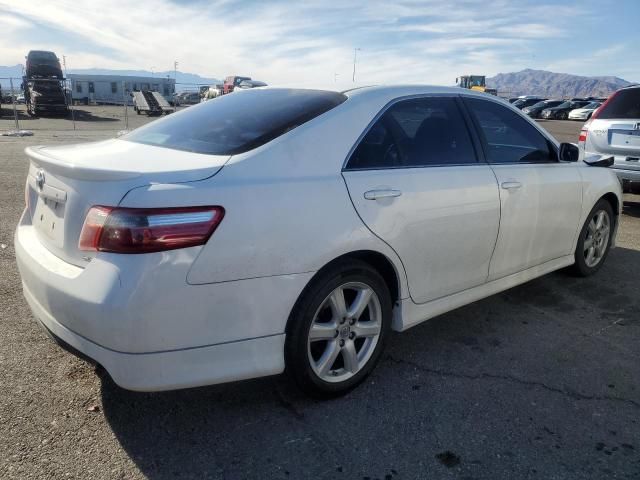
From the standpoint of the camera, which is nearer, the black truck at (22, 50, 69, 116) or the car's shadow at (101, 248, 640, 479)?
the car's shadow at (101, 248, 640, 479)

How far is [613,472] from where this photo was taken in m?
2.32

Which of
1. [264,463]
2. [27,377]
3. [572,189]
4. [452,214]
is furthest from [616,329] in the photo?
[27,377]

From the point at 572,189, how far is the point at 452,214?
5.21ft

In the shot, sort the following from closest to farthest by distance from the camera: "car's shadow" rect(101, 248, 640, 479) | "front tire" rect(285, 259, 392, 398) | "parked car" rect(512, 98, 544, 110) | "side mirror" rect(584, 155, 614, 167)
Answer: "car's shadow" rect(101, 248, 640, 479) → "front tire" rect(285, 259, 392, 398) → "side mirror" rect(584, 155, 614, 167) → "parked car" rect(512, 98, 544, 110)

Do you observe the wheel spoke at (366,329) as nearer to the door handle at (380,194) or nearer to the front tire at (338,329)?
the front tire at (338,329)

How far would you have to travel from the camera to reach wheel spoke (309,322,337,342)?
262 cm

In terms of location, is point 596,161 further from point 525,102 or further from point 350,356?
point 525,102

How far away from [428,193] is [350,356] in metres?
1.00

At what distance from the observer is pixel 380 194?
2.76 metres

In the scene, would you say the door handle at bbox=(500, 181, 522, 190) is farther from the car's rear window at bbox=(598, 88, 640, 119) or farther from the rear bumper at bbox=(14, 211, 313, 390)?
the car's rear window at bbox=(598, 88, 640, 119)

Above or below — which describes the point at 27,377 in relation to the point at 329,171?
below

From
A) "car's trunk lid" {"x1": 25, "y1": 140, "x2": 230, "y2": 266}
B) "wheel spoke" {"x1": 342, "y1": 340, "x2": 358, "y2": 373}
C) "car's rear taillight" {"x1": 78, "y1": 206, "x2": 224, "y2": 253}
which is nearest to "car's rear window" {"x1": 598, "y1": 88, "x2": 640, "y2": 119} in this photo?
"wheel spoke" {"x1": 342, "y1": 340, "x2": 358, "y2": 373}

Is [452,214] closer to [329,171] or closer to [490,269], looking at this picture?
[490,269]

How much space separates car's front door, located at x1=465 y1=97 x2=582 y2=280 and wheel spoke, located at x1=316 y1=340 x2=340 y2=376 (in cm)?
137
